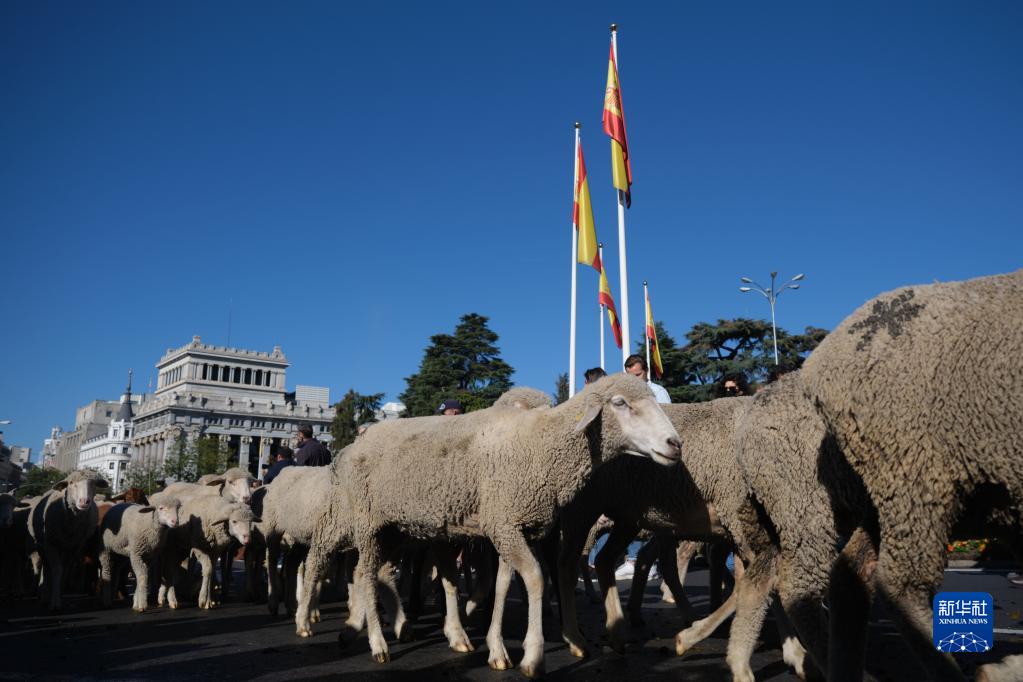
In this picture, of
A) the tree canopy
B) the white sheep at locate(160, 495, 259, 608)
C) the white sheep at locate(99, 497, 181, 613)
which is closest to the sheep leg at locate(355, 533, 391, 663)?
the white sheep at locate(160, 495, 259, 608)

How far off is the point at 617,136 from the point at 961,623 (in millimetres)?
14728

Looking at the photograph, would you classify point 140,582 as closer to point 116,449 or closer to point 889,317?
point 889,317

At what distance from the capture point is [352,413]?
79.3 m

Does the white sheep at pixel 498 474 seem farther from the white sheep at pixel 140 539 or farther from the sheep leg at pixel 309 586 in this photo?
the white sheep at pixel 140 539

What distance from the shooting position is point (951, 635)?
9.27ft

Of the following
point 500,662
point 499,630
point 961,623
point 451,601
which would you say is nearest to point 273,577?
point 451,601

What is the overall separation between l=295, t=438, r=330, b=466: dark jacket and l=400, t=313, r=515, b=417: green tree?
49.1m

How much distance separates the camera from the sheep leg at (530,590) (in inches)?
213

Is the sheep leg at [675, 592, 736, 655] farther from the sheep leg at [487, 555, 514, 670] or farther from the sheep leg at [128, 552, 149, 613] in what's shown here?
the sheep leg at [128, 552, 149, 613]

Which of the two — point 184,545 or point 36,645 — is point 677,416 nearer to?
point 36,645

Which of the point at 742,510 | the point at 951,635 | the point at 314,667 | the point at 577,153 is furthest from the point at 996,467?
the point at 577,153

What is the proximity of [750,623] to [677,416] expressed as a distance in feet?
6.09

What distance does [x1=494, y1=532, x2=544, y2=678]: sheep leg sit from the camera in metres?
5.41

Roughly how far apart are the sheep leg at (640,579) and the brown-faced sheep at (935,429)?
5.52 meters
